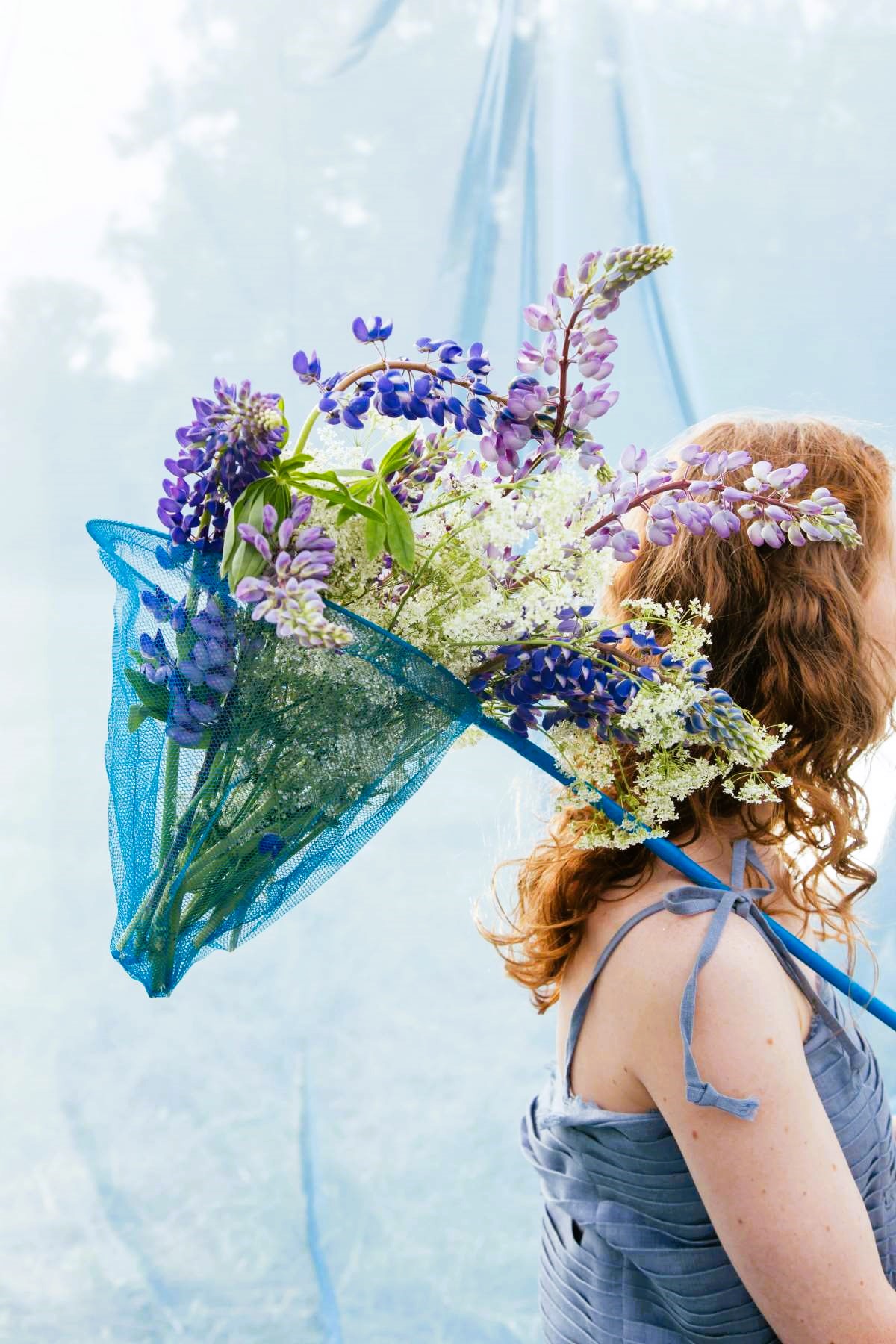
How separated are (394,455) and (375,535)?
0.06 metres

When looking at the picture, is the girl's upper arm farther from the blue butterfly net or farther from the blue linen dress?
the blue butterfly net

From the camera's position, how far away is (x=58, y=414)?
70.6 inches

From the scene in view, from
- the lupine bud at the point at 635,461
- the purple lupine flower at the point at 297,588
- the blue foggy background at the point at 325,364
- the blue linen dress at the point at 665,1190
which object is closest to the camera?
the purple lupine flower at the point at 297,588

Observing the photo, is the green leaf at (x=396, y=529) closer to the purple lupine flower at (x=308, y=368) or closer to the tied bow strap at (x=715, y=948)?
the purple lupine flower at (x=308, y=368)

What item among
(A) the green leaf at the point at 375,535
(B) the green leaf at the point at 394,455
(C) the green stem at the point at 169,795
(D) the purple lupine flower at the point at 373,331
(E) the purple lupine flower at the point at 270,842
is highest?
(D) the purple lupine flower at the point at 373,331

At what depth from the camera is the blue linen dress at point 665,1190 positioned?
2.59ft

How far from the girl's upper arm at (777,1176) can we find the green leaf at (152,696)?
387 mm

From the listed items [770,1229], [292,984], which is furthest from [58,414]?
[770,1229]

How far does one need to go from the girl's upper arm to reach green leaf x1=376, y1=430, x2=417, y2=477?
38 centimetres

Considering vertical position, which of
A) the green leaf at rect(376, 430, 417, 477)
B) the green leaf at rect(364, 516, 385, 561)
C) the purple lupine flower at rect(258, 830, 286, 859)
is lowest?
the purple lupine flower at rect(258, 830, 286, 859)

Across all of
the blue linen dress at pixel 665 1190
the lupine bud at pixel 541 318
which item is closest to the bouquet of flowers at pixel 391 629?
the lupine bud at pixel 541 318

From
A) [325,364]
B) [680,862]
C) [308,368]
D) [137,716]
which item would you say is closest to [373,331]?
[308,368]

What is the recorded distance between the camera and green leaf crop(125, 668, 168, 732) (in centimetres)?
62

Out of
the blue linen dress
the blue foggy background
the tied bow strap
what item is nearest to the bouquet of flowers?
the tied bow strap
